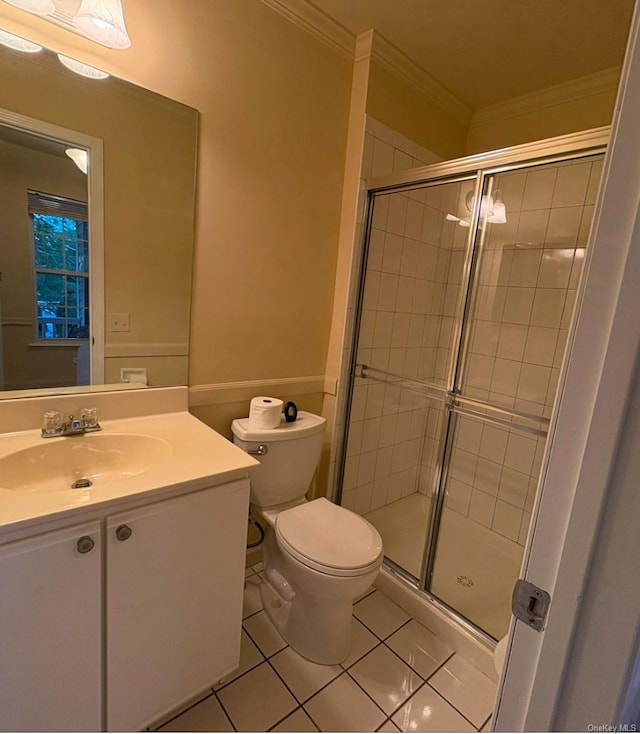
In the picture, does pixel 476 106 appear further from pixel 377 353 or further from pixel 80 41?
pixel 80 41

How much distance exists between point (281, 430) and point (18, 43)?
144cm

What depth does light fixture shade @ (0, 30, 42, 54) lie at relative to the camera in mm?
1053

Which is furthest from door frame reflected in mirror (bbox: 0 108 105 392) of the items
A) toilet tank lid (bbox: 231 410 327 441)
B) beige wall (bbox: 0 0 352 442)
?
toilet tank lid (bbox: 231 410 327 441)

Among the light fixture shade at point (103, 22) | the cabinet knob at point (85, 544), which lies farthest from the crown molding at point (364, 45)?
the cabinet knob at point (85, 544)

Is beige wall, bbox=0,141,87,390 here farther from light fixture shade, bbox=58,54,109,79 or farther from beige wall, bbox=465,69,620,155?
beige wall, bbox=465,69,620,155

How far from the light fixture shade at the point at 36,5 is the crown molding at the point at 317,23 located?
0.76 meters

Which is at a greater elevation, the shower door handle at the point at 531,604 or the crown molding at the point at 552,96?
the crown molding at the point at 552,96

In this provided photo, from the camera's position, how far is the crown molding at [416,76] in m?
1.70

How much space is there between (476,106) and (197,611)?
2.70m

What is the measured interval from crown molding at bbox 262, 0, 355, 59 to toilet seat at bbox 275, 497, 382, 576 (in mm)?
1970

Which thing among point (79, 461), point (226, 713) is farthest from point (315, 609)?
point (79, 461)

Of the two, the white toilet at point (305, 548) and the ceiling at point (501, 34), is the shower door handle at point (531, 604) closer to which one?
the white toilet at point (305, 548)

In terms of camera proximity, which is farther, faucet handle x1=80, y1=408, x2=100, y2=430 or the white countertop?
faucet handle x1=80, y1=408, x2=100, y2=430

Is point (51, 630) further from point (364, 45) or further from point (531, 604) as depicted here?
point (364, 45)
